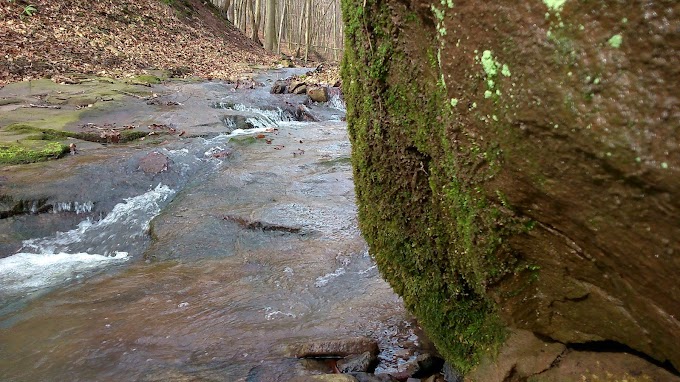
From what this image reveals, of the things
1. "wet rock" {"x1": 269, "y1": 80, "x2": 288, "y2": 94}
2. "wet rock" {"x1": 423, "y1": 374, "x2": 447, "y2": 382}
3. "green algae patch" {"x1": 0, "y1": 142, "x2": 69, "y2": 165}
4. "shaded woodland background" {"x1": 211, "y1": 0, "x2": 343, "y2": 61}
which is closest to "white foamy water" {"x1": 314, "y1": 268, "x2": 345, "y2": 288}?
"wet rock" {"x1": 423, "y1": 374, "x2": 447, "y2": 382}

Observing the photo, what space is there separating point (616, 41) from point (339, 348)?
2565 millimetres

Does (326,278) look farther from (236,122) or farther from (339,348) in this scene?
(236,122)

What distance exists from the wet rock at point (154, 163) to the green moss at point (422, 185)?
206 inches

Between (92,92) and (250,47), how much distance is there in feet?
56.2

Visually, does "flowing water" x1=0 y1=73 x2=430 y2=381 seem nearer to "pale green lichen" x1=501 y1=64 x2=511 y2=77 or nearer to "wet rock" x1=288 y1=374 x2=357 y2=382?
"wet rock" x1=288 y1=374 x2=357 y2=382

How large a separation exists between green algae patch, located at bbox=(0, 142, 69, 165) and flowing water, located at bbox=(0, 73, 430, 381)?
0.93 feet

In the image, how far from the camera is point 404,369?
3.15 m

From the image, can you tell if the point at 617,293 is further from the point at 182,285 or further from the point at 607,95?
the point at 182,285

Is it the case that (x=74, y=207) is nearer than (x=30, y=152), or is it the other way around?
(x=74, y=207)

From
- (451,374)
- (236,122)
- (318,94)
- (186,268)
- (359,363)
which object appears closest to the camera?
(451,374)

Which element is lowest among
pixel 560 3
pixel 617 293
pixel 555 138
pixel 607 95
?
pixel 617 293

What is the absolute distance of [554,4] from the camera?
4.96 feet

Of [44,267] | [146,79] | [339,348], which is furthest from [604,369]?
[146,79]

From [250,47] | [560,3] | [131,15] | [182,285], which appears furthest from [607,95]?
[250,47]
